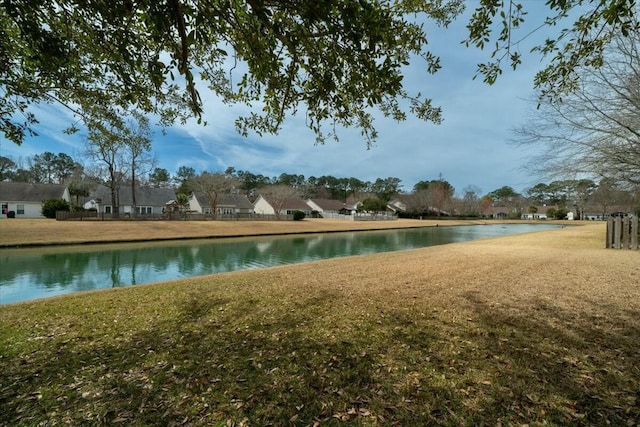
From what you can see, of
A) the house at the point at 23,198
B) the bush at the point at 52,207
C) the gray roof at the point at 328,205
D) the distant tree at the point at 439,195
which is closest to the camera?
the bush at the point at 52,207

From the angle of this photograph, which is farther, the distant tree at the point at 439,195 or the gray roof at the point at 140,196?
the distant tree at the point at 439,195

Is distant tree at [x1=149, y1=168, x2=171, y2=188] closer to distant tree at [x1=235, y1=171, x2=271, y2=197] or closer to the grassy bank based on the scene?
distant tree at [x1=235, y1=171, x2=271, y2=197]

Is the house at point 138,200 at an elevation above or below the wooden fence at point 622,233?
above

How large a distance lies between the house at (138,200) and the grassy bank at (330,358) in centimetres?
4313

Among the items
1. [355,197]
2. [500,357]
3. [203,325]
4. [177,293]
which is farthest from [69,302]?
[355,197]

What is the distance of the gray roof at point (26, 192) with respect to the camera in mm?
37906

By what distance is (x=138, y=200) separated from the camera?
44.6 meters

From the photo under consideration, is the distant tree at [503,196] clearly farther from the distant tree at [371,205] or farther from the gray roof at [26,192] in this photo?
the gray roof at [26,192]

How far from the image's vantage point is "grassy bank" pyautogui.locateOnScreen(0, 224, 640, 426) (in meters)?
2.40

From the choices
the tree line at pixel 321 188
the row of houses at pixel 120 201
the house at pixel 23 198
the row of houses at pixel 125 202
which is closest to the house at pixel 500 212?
the tree line at pixel 321 188

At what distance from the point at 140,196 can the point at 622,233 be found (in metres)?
51.5

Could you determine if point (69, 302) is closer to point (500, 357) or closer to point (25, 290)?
point (25, 290)

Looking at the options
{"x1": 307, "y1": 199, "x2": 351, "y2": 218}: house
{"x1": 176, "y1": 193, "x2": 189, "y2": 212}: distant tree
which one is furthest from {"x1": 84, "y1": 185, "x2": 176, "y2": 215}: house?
{"x1": 307, "y1": 199, "x2": 351, "y2": 218}: house

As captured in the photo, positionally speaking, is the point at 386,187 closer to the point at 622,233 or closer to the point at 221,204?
the point at 221,204
